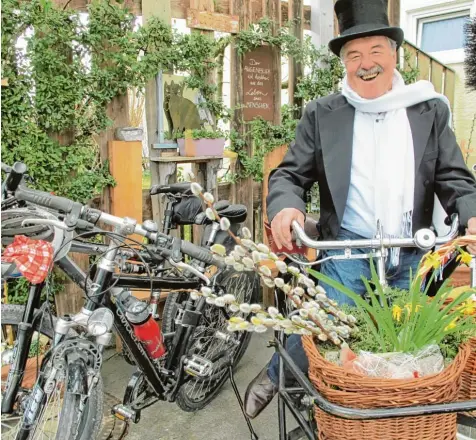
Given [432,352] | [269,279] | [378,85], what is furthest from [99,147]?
[432,352]

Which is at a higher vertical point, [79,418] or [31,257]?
[31,257]

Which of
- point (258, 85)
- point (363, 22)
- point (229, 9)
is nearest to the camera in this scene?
point (363, 22)

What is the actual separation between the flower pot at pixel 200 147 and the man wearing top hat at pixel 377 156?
5.46 ft

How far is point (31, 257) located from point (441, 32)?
6.40m

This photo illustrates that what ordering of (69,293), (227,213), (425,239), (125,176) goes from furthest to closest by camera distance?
(125,176), (69,293), (227,213), (425,239)

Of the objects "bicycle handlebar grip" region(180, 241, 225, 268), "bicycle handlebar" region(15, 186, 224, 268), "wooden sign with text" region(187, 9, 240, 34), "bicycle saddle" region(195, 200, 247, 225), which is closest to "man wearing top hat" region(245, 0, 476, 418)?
"bicycle handlebar grip" region(180, 241, 225, 268)

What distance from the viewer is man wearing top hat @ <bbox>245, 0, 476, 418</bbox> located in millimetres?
2074

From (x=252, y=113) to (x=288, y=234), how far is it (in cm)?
286

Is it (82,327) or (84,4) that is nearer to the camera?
(82,327)

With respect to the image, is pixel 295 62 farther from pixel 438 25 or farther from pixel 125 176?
pixel 438 25

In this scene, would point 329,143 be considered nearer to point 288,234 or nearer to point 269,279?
point 288,234

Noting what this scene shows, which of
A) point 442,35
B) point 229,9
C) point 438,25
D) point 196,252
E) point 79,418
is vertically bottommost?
point 79,418

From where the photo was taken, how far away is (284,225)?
1.70 m

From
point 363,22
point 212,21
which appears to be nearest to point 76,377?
point 363,22
